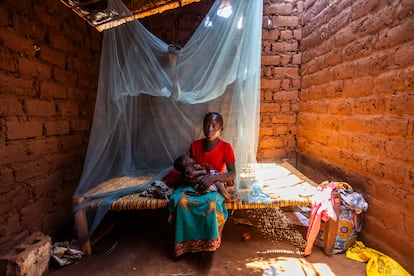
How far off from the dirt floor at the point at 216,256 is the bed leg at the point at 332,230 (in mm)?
81

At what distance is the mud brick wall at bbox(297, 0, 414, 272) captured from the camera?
1.77m

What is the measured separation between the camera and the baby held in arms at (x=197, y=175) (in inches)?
82.2

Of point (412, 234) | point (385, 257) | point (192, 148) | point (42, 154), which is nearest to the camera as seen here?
point (412, 234)

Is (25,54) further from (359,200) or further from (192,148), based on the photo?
(359,200)

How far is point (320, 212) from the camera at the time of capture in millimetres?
2064

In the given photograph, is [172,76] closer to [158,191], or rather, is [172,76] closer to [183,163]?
[183,163]

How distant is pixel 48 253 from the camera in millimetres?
1882

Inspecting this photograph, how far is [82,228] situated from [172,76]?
161cm

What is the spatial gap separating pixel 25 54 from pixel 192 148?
1.71m

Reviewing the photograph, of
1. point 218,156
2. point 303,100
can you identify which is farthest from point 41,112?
point 303,100

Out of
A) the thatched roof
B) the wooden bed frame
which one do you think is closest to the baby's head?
the wooden bed frame

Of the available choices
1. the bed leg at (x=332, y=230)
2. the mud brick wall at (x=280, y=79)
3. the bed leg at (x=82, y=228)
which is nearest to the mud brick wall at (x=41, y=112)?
the bed leg at (x=82, y=228)

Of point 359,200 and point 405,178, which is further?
point 359,200

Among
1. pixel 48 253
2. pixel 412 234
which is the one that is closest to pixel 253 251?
pixel 412 234
